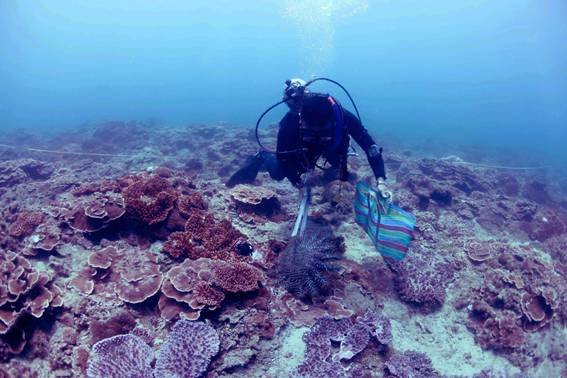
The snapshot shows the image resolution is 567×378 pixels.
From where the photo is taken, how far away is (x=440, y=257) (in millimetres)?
7734

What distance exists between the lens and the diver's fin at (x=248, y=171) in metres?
10.0

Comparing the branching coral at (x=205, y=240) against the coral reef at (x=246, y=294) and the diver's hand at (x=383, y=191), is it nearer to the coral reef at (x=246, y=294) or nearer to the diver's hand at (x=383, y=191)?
the coral reef at (x=246, y=294)

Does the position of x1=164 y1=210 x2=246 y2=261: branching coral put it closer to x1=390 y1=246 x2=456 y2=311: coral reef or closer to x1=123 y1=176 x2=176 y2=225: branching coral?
x1=123 y1=176 x2=176 y2=225: branching coral

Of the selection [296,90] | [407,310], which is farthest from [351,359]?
[296,90]

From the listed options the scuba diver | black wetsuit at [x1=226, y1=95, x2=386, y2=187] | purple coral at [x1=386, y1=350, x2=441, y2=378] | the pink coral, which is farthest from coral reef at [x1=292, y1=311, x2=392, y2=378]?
the pink coral

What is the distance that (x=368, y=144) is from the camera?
706 cm

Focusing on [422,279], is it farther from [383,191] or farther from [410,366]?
[383,191]

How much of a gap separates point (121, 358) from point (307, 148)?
4648 millimetres

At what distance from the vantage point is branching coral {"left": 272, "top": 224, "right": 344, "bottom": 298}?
5.71 meters

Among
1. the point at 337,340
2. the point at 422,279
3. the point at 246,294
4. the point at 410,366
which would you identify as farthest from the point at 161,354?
the point at 422,279

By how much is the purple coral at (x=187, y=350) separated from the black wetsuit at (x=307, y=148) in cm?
361

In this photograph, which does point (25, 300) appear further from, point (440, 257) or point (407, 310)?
point (440, 257)

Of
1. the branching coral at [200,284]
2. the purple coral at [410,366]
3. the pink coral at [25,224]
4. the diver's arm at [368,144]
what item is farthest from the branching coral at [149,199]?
the purple coral at [410,366]

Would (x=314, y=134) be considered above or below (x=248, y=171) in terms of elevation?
above
